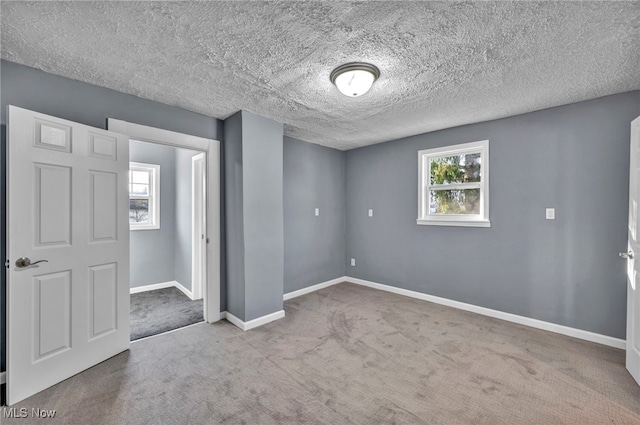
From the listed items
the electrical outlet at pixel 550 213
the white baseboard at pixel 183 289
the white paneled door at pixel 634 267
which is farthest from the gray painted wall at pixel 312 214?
the white paneled door at pixel 634 267

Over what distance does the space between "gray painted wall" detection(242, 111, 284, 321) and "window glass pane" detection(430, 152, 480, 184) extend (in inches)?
88.3

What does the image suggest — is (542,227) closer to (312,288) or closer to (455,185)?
(455,185)

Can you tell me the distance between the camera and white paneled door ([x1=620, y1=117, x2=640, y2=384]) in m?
2.08

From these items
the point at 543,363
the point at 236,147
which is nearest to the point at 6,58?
the point at 236,147

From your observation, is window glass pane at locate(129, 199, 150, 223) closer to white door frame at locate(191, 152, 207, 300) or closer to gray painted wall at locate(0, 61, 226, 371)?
white door frame at locate(191, 152, 207, 300)

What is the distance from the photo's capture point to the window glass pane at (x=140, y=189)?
177 inches

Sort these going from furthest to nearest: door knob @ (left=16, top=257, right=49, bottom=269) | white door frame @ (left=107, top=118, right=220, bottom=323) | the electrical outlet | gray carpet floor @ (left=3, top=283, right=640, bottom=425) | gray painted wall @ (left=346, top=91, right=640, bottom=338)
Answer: white door frame @ (left=107, top=118, right=220, bottom=323), the electrical outlet, gray painted wall @ (left=346, top=91, right=640, bottom=338), door knob @ (left=16, top=257, right=49, bottom=269), gray carpet floor @ (left=3, top=283, right=640, bottom=425)

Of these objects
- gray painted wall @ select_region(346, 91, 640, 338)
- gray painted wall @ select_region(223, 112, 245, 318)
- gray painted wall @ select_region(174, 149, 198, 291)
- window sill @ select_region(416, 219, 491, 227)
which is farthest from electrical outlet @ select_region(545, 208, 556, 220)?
gray painted wall @ select_region(174, 149, 198, 291)

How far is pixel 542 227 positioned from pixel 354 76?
268 centimetres

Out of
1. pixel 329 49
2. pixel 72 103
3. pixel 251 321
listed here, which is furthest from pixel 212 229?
pixel 329 49

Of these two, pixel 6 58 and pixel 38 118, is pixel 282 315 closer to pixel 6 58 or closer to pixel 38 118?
pixel 38 118

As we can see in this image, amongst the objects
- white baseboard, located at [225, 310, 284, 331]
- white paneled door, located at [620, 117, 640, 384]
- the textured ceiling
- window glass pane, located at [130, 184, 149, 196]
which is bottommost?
white baseboard, located at [225, 310, 284, 331]

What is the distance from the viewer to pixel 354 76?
2.07 m

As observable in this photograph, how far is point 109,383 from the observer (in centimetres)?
208
